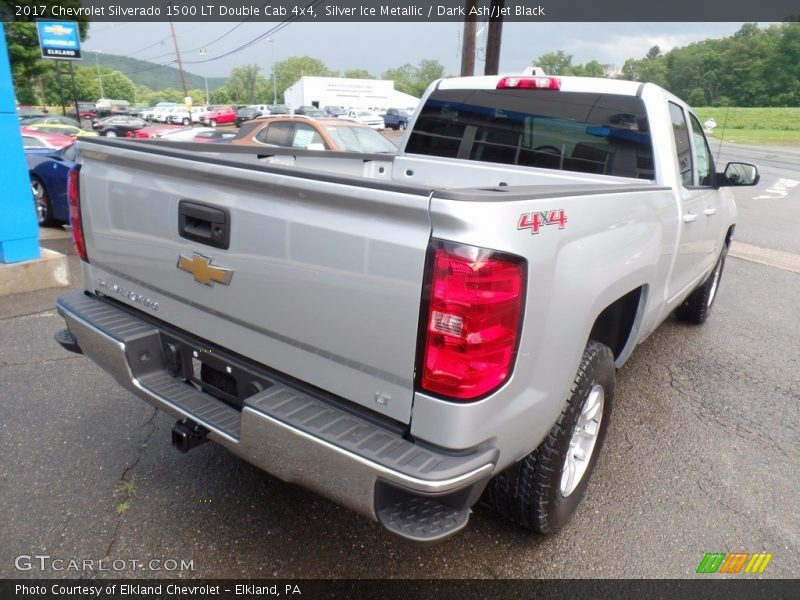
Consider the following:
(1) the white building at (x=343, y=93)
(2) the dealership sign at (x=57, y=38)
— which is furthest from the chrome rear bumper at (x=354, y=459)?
(1) the white building at (x=343, y=93)

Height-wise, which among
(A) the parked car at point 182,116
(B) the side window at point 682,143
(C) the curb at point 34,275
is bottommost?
(A) the parked car at point 182,116

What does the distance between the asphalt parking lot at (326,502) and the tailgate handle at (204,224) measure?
1.26 metres

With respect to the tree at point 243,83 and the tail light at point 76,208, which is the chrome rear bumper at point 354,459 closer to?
the tail light at point 76,208

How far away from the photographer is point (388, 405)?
184 centimetres

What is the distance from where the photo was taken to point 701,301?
16.9 feet

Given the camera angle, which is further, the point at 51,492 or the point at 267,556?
the point at 51,492

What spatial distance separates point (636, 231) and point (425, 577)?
5.55 feet

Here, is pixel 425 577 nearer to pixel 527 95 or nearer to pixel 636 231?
pixel 636 231

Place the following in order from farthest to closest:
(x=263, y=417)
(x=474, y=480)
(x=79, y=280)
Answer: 1. (x=79, y=280)
2. (x=263, y=417)
3. (x=474, y=480)

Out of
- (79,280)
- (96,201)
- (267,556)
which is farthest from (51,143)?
(267,556)

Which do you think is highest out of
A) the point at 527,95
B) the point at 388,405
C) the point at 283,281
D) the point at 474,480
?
the point at 527,95

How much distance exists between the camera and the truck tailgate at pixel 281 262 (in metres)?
1.72

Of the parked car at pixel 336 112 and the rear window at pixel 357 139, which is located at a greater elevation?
the rear window at pixel 357 139

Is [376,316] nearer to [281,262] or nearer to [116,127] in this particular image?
[281,262]
